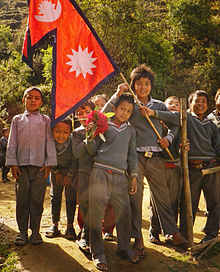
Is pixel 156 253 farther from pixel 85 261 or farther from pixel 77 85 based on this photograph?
pixel 77 85

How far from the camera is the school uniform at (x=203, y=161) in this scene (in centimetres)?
385

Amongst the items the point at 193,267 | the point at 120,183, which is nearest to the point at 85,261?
the point at 120,183

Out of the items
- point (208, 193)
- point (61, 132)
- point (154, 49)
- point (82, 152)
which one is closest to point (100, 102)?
point (61, 132)

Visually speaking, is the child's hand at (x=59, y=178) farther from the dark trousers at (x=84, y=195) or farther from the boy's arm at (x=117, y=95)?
the boy's arm at (x=117, y=95)

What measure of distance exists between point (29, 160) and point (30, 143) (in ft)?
0.72

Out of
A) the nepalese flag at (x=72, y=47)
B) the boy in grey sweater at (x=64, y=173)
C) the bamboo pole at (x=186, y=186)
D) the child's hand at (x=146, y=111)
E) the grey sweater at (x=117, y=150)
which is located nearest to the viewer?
Result: the grey sweater at (x=117, y=150)

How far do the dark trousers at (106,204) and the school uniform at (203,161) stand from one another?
3.59 ft

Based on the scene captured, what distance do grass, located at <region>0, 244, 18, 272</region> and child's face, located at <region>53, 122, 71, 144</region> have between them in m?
1.52

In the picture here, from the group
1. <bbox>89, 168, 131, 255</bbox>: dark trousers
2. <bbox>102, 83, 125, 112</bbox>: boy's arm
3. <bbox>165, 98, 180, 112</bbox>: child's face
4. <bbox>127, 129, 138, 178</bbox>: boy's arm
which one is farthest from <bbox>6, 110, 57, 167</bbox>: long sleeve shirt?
<bbox>165, 98, 180, 112</bbox>: child's face

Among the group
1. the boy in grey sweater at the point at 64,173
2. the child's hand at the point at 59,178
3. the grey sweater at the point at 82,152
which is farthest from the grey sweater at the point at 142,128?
the child's hand at the point at 59,178

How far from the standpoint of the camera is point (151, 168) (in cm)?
357

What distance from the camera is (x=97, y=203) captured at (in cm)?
321

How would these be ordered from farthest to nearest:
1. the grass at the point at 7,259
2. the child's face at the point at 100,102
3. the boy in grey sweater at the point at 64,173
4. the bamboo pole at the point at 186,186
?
the child's face at the point at 100,102
the boy in grey sweater at the point at 64,173
the bamboo pole at the point at 186,186
the grass at the point at 7,259

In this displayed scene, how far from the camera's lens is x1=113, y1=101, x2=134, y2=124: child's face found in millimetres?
3426
